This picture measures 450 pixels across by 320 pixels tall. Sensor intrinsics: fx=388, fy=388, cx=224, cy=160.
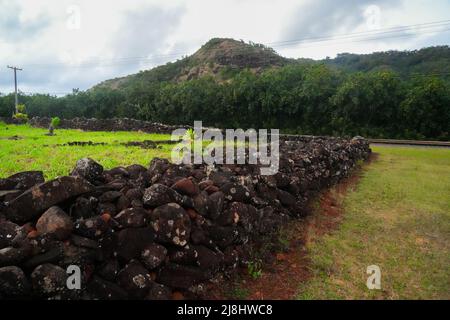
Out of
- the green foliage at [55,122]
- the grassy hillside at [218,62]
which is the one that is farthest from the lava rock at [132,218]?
the grassy hillside at [218,62]

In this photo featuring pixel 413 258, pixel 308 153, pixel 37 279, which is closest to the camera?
pixel 37 279

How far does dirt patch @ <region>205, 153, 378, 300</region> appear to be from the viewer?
16.3 ft

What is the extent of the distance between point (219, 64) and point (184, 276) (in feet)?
351

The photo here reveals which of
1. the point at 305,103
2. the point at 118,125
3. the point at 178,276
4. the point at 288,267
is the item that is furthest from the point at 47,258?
the point at 305,103

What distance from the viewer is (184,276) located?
14.8 ft

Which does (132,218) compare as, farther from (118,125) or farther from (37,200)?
(118,125)

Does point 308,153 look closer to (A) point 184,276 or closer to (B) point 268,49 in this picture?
(A) point 184,276

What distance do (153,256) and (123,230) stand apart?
438 millimetres

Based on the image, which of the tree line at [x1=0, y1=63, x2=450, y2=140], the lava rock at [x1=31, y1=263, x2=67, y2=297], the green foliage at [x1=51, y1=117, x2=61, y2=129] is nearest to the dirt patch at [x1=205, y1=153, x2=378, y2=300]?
the lava rock at [x1=31, y1=263, x2=67, y2=297]

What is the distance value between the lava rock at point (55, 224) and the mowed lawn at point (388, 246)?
2.96 metres

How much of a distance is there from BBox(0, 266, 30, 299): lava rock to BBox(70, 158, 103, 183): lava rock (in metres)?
1.80

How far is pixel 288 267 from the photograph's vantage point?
19.0ft

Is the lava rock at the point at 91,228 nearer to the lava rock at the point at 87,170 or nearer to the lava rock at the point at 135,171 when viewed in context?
the lava rock at the point at 87,170
